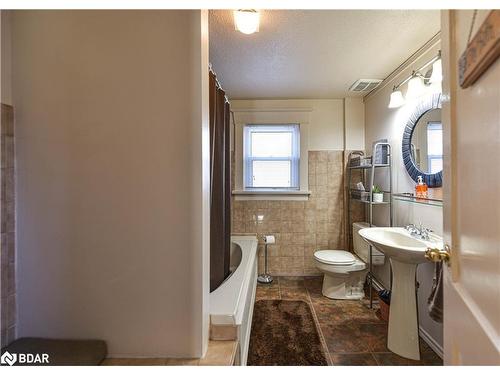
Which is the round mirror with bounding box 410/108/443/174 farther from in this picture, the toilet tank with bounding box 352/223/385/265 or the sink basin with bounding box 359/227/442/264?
the toilet tank with bounding box 352/223/385/265

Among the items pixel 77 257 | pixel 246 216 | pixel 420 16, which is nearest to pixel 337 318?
pixel 246 216

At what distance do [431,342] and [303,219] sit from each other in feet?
5.12

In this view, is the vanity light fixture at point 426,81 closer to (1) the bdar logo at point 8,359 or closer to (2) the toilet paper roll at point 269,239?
(2) the toilet paper roll at point 269,239

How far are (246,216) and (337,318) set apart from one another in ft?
4.68

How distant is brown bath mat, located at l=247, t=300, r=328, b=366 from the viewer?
5.28 feet

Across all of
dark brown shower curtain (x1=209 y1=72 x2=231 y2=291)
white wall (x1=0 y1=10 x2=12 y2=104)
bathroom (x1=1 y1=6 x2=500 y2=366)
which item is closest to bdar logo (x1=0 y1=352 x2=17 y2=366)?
bathroom (x1=1 y1=6 x2=500 y2=366)

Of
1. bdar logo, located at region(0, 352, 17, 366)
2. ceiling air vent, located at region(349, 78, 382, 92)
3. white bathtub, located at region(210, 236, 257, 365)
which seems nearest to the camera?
bdar logo, located at region(0, 352, 17, 366)

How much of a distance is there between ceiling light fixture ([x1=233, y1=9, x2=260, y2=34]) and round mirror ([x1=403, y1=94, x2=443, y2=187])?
138 cm

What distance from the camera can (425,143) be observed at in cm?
189

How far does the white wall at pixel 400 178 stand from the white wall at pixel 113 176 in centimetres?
169

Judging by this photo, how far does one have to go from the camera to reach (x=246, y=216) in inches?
118

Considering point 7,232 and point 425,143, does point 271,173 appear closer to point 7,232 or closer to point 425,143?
point 425,143

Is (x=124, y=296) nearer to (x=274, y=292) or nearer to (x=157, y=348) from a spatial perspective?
(x=157, y=348)

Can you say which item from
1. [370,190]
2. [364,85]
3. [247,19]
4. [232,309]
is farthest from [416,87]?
[232,309]
